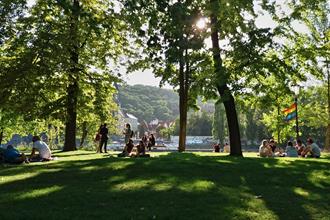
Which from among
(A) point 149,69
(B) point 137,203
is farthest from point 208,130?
(B) point 137,203

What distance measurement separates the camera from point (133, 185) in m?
11.0

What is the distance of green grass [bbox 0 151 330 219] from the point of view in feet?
28.1

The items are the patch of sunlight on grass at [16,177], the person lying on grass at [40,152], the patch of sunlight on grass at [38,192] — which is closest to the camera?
the patch of sunlight on grass at [38,192]

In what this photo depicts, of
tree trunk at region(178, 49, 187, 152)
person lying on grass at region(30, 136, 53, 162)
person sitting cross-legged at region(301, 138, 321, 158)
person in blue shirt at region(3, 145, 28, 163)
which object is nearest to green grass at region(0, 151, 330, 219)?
person in blue shirt at region(3, 145, 28, 163)

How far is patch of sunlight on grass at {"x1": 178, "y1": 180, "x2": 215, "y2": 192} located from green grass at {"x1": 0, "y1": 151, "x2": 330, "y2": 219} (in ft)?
0.08

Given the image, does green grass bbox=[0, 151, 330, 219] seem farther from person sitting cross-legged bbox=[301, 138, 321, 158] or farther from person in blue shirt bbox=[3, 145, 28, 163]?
person sitting cross-legged bbox=[301, 138, 321, 158]

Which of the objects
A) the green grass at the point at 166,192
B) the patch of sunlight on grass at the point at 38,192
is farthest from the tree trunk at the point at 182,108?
the patch of sunlight on grass at the point at 38,192

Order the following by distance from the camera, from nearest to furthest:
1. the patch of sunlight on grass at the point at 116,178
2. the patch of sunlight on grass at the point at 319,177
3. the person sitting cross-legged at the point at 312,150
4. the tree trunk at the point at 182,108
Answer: the patch of sunlight on grass at the point at 116,178, the patch of sunlight on grass at the point at 319,177, the person sitting cross-legged at the point at 312,150, the tree trunk at the point at 182,108

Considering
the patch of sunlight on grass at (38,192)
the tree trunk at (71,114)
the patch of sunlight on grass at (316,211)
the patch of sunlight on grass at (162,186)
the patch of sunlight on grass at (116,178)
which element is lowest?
the patch of sunlight on grass at (316,211)

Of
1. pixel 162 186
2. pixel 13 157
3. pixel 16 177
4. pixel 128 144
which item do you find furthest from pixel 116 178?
pixel 128 144

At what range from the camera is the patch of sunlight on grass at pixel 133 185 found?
10.6m

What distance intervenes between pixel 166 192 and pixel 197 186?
3.33 feet

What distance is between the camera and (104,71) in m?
33.6

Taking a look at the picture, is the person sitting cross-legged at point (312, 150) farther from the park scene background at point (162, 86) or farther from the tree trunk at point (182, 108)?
the tree trunk at point (182, 108)
